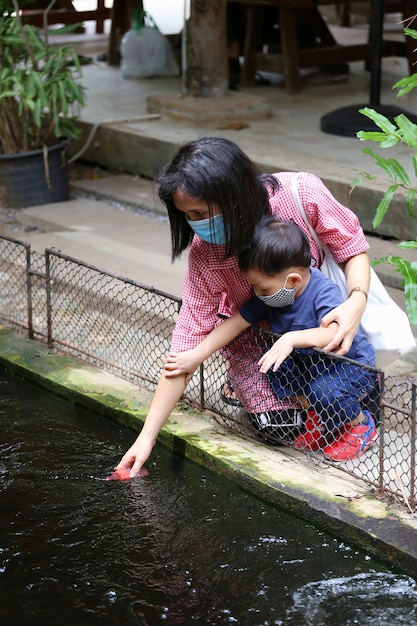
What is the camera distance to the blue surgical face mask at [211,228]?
327 centimetres

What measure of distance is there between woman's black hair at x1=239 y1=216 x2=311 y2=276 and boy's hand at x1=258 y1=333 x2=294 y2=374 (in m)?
0.22

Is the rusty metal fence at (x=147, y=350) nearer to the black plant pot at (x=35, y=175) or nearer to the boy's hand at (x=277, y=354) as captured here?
the boy's hand at (x=277, y=354)

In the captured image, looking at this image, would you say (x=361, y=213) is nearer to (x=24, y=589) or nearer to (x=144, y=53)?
(x=24, y=589)

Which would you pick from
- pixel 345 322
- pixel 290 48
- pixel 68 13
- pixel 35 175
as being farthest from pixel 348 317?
pixel 68 13

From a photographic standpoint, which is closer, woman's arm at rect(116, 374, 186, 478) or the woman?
the woman

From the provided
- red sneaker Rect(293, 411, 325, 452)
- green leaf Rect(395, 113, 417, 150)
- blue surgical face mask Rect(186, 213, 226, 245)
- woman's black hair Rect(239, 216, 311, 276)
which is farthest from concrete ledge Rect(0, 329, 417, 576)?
green leaf Rect(395, 113, 417, 150)

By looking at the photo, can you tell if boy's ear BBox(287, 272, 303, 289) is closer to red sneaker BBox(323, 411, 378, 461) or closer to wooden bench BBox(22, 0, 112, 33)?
red sneaker BBox(323, 411, 378, 461)

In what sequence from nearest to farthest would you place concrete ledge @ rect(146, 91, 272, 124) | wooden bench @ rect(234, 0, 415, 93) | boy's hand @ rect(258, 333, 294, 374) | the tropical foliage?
1. boy's hand @ rect(258, 333, 294, 374)
2. the tropical foliage
3. concrete ledge @ rect(146, 91, 272, 124)
4. wooden bench @ rect(234, 0, 415, 93)

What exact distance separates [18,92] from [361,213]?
229 centimetres

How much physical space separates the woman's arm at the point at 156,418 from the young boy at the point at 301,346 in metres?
0.04

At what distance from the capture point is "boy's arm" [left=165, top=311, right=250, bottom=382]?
11.6 feet

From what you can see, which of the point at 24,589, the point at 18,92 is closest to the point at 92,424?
the point at 24,589

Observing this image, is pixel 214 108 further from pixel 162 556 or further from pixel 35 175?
pixel 162 556

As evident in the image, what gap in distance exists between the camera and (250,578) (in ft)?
10.2
